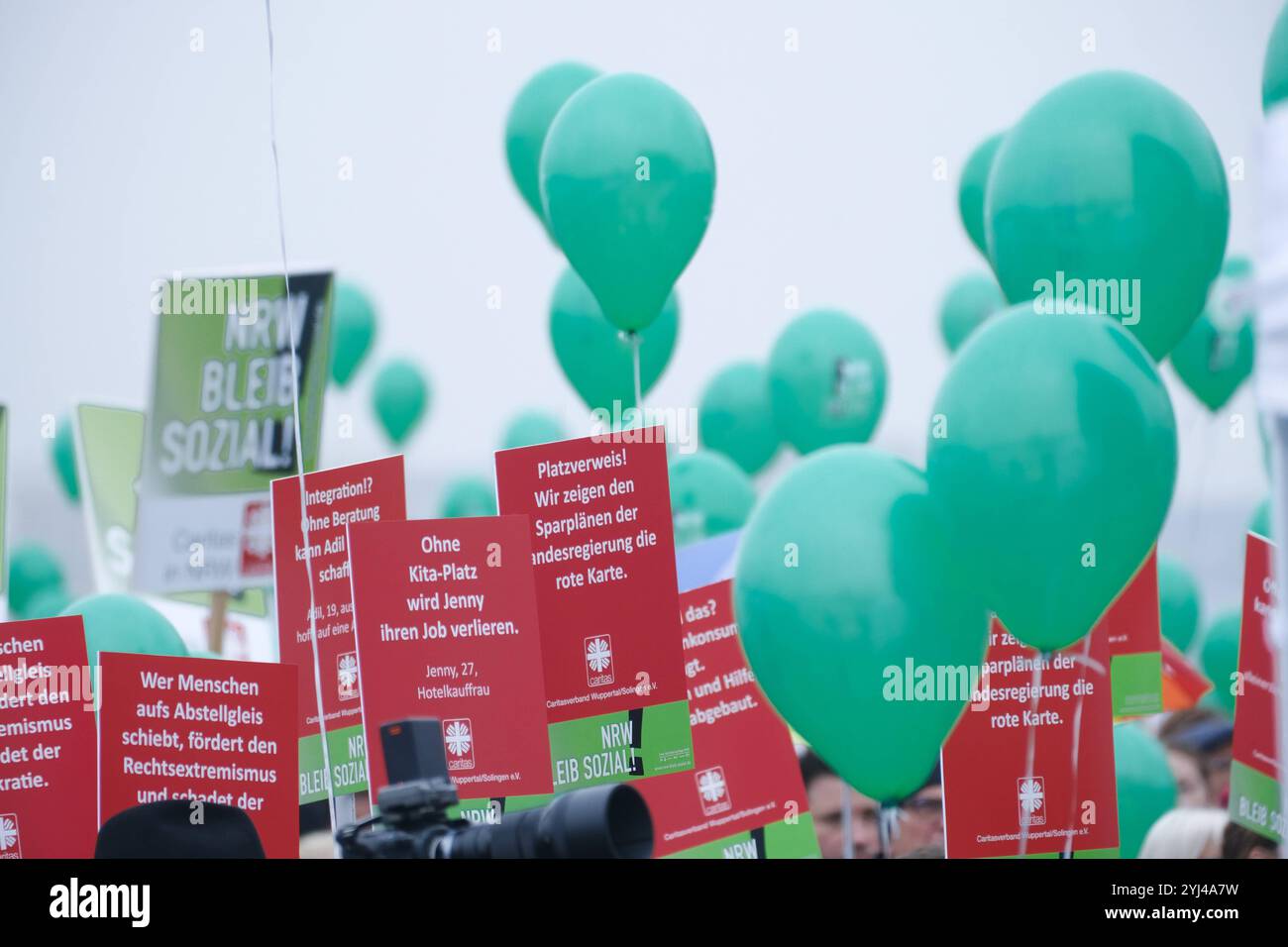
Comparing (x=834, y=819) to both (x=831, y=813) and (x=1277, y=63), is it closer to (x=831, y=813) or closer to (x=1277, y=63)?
(x=831, y=813)

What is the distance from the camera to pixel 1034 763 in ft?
8.25

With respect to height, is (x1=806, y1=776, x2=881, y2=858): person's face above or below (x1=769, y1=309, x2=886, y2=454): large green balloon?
below

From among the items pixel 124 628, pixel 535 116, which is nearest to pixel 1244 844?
pixel 124 628

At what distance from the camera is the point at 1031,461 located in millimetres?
2064

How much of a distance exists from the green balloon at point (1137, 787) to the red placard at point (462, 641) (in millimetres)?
1387

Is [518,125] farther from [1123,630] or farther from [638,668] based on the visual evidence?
[1123,630]

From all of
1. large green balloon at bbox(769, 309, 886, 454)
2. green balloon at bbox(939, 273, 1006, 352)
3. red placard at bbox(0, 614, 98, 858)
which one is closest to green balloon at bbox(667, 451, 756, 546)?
large green balloon at bbox(769, 309, 886, 454)

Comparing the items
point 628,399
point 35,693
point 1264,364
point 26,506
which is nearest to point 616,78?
point 628,399

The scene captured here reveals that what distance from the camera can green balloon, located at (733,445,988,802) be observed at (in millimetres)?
2182

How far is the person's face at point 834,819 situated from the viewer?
10.9 ft

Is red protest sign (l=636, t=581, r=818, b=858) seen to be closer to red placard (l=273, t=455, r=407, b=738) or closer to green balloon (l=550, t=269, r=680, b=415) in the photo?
→ red placard (l=273, t=455, r=407, b=738)

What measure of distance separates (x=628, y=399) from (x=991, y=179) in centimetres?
204

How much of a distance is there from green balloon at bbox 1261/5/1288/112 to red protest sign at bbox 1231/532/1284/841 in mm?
874

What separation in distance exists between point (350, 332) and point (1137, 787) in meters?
4.44
